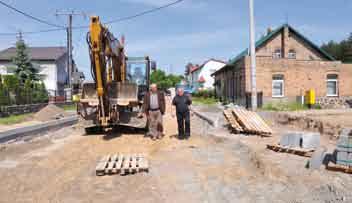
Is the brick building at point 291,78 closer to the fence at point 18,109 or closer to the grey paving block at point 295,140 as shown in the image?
the grey paving block at point 295,140

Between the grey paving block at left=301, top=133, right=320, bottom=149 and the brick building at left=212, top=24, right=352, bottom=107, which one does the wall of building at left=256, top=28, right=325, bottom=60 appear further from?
the grey paving block at left=301, top=133, right=320, bottom=149

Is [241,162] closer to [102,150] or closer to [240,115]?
[102,150]

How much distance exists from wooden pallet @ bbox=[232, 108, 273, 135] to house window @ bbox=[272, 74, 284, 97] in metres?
11.1

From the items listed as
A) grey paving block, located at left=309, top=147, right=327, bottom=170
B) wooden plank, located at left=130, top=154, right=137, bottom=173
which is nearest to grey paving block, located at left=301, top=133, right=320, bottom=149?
grey paving block, located at left=309, top=147, right=327, bottom=170

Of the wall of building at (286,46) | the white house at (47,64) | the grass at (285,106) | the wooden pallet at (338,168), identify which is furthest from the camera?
the white house at (47,64)

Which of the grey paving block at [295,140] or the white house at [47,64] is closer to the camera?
the grey paving block at [295,140]

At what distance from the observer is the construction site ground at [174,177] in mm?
4859

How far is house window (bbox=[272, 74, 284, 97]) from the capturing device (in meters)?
22.3

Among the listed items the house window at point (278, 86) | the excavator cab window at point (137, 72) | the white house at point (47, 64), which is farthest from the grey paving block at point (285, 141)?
the white house at point (47, 64)

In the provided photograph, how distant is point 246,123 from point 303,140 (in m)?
3.58

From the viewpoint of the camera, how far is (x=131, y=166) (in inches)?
245

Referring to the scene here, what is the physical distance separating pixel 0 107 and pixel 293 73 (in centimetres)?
1813

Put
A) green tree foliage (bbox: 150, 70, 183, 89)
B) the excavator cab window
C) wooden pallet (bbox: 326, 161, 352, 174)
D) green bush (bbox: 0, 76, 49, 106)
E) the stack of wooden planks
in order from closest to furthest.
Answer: wooden pallet (bbox: 326, 161, 352, 174) → the stack of wooden planks → the excavator cab window → green bush (bbox: 0, 76, 49, 106) → green tree foliage (bbox: 150, 70, 183, 89)

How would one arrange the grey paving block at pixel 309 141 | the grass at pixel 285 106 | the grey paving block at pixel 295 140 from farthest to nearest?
1. the grass at pixel 285 106
2. the grey paving block at pixel 295 140
3. the grey paving block at pixel 309 141
